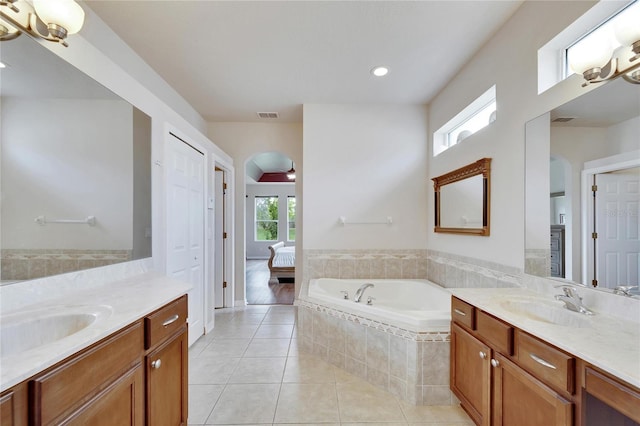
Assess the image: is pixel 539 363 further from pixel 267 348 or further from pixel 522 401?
pixel 267 348

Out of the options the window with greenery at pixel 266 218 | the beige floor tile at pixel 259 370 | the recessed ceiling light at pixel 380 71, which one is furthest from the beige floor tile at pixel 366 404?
the window with greenery at pixel 266 218

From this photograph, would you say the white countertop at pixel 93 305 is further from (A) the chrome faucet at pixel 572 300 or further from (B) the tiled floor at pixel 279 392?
(A) the chrome faucet at pixel 572 300

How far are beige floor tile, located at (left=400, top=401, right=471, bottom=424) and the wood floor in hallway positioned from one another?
2550 mm

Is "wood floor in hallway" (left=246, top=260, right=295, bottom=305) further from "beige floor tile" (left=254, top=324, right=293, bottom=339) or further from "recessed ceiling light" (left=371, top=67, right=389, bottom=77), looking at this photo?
"recessed ceiling light" (left=371, top=67, right=389, bottom=77)

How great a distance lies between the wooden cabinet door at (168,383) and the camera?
1.24 metres

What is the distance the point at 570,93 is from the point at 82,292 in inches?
111

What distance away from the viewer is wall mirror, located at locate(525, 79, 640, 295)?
125cm

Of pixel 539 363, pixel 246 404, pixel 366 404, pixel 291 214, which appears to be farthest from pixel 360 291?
pixel 291 214

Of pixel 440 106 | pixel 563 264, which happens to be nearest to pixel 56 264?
pixel 563 264

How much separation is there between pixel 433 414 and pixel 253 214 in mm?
8187

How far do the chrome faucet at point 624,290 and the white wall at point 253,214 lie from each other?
27.2 feet

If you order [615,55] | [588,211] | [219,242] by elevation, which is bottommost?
[219,242]

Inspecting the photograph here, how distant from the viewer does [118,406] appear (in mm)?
1045

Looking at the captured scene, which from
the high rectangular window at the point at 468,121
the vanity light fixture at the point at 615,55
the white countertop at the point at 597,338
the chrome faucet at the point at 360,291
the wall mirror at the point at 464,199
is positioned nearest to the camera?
the white countertop at the point at 597,338
